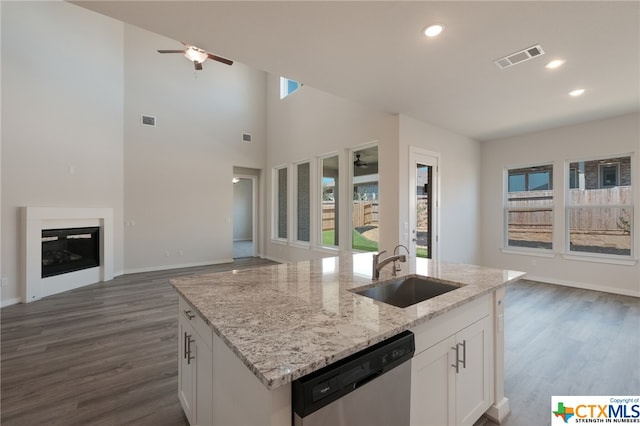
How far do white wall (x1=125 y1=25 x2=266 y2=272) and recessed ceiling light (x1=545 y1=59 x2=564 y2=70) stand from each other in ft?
20.7

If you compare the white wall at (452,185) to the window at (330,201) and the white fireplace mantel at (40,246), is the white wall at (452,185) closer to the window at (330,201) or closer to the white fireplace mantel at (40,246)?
the window at (330,201)

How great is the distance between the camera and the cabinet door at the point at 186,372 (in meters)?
1.56

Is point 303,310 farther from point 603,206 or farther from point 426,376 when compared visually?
point 603,206

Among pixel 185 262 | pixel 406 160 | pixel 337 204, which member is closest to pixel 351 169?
pixel 337 204

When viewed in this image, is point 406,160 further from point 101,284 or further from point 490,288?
point 101,284

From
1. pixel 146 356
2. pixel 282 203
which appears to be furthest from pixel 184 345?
Answer: pixel 282 203

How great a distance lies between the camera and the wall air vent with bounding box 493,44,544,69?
261 cm

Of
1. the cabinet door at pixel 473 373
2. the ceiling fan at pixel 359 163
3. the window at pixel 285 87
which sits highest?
the window at pixel 285 87

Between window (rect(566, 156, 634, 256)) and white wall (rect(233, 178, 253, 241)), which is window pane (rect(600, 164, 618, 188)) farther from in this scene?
white wall (rect(233, 178, 253, 241))

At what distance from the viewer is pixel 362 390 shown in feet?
→ 3.32

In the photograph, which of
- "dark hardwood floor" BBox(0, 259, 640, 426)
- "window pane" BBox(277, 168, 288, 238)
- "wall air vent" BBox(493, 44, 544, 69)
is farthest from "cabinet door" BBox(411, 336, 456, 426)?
"window pane" BBox(277, 168, 288, 238)

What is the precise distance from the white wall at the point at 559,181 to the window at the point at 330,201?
3173 millimetres

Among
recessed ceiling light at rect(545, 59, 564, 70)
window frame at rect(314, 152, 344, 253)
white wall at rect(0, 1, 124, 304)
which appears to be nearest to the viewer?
recessed ceiling light at rect(545, 59, 564, 70)

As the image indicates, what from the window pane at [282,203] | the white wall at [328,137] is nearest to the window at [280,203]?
the window pane at [282,203]
